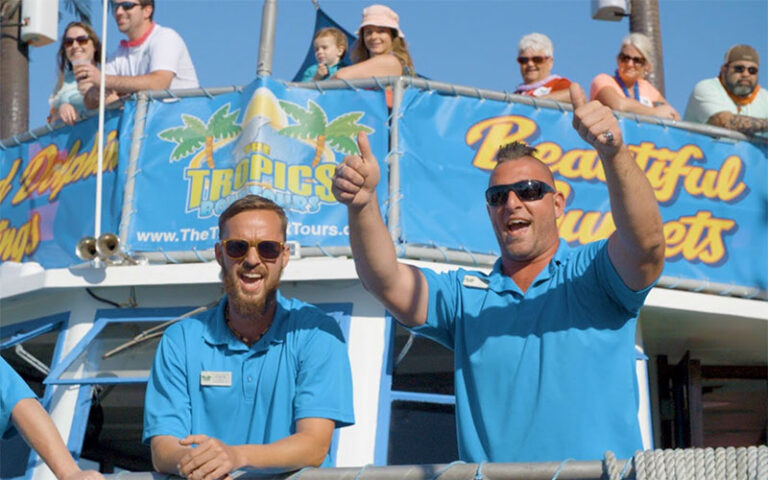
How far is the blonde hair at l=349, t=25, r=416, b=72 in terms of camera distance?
791cm

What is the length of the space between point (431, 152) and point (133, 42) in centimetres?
244

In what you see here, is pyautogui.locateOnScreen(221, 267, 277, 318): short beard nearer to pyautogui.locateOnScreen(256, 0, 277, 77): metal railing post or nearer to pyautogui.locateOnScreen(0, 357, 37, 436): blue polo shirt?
pyautogui.locateOnScreen(0, 357, 37, 436): blue polo shirt

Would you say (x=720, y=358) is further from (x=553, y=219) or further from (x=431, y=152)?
(x=553, y=219)

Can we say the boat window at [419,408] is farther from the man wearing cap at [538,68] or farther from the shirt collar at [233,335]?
the shirt collar at [233,335]

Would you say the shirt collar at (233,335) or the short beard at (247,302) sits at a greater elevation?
the short beard at (247,302)

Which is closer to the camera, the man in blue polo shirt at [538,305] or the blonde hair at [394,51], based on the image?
the man in blue polo shirt at [538,305]

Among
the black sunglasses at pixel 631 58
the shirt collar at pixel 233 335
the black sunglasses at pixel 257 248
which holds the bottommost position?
the shirt collar at pixel 233 335

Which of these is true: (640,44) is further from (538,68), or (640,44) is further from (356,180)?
(356,180)

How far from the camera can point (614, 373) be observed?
3541 mm

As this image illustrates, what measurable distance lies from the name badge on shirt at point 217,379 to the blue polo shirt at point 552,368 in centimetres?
78

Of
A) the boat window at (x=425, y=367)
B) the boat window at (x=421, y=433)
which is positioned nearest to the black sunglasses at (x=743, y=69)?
the boat window at (x=425, y=367)

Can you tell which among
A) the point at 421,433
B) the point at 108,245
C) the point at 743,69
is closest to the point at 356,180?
the point at 421,433

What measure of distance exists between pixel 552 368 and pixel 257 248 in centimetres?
117

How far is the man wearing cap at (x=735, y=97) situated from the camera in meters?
8.30
